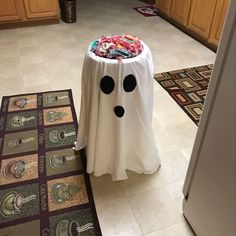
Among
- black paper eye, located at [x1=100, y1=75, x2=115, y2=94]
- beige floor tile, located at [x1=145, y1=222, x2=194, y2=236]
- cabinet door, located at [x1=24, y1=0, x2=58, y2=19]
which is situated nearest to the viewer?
black paper eye, located at [x1=100, y1=75, x2=115, y2=94]


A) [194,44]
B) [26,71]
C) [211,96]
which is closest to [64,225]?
[211,96]

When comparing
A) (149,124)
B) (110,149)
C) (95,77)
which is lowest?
(110,149)

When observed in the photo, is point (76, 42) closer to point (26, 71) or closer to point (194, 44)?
point (26, 71)

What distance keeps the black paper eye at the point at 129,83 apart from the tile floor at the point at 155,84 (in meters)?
0.64

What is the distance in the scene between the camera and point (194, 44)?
319cm

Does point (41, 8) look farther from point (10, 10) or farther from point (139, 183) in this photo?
point (139, 183)

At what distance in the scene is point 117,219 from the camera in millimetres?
1367

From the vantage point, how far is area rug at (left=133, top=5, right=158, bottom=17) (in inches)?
161

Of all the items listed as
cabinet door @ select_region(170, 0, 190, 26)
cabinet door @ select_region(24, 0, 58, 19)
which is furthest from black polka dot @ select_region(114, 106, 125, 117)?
cabinet door @ select_region(24, 0, 58, 19)

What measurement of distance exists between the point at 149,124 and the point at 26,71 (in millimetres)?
1743

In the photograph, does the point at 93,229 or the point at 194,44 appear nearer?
the point at 93,229

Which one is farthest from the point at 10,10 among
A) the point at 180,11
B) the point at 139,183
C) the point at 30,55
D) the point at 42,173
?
the point at 139,183

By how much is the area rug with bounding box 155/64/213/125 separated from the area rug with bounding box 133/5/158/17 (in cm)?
180

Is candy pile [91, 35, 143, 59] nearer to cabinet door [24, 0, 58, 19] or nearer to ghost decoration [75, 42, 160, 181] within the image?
ghost decoration [75, 42, 160, 181]
